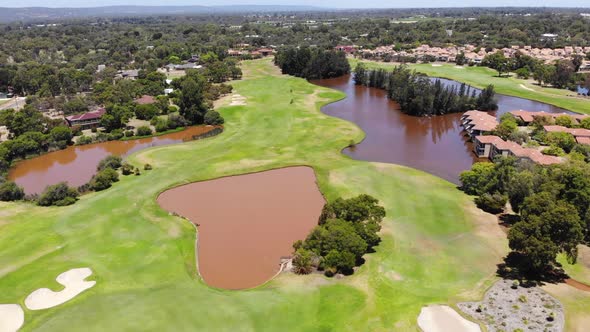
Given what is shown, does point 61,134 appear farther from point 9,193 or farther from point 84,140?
point 9,193

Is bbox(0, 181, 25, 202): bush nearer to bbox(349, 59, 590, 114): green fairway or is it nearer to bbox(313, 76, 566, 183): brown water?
bbox(313, 76, 566, 183): brown water

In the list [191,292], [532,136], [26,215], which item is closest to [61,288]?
[191,292]

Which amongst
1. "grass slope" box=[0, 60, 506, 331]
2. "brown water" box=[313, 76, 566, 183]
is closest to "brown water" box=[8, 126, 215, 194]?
"grass slope" box=[0, 60, 506, 331]

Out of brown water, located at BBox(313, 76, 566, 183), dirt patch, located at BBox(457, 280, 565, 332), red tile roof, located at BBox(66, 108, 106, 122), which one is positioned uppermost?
red tile roof, located at BBox(66, 108, 106, 122)

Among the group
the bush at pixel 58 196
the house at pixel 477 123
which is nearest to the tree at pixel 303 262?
the bush at pixel 58 196

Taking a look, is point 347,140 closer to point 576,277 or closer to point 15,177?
point 576,277

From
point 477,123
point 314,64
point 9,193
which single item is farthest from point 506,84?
point 9,193
